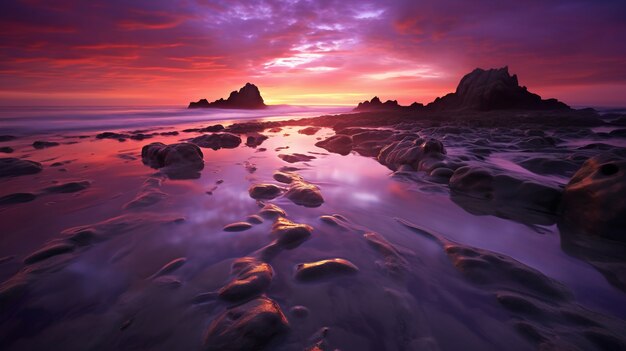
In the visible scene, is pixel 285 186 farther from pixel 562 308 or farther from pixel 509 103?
pixel 509 103

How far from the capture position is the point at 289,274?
2.05 meters

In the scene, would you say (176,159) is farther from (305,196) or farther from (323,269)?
(323,269)

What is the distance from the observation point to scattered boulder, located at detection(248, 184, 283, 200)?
3805mm

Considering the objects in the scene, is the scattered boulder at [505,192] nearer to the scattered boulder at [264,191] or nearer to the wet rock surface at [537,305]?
the wet rock surface at [537,305]

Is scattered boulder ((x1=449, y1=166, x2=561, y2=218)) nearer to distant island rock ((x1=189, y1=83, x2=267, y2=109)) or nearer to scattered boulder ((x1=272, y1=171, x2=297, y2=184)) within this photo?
scattered boulder ((x1=272, y1=171, x2=297, y2=184))

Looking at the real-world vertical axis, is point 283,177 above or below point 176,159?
below

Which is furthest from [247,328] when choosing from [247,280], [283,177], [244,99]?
[244,99]

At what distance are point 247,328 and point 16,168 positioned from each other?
6.32 metres

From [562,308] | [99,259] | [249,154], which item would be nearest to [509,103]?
[249,154]

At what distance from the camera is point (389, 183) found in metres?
4.73

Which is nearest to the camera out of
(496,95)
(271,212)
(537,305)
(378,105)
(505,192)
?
(537,305)

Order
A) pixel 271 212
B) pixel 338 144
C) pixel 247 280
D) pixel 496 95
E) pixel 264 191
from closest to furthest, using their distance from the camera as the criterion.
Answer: pixel 247 280, pixel 271 212, pixel 264 191, pixel 338 144, pixel 496 95

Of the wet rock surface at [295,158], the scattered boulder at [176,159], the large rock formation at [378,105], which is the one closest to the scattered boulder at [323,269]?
the scattered boulder at [176,159]

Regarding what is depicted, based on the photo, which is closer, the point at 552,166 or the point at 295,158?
the point at 552,166
